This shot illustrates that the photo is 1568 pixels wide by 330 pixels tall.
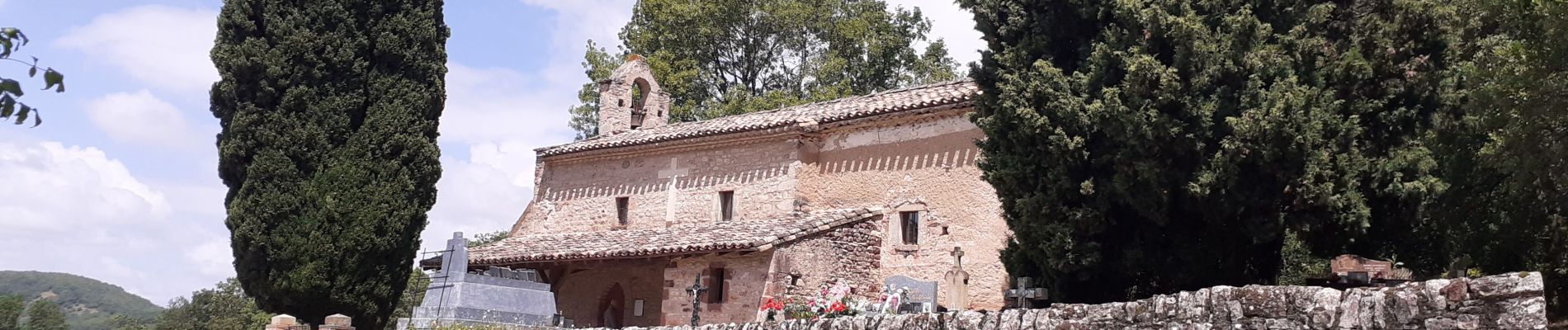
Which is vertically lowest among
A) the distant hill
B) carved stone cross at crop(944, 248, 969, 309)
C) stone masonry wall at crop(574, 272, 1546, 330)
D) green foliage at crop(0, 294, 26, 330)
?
stone masonry wall at crop(574, 272, 1546, 330)

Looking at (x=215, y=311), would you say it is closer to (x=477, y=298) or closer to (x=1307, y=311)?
(x=477, y=298)

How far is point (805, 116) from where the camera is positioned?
75.9 ft

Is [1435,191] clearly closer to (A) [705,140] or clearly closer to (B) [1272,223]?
(B) [1272,223]

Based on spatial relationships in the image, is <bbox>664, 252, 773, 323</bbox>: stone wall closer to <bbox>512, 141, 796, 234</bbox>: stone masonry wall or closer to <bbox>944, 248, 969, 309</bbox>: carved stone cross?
<bbox>512, 141, 796, 234</bbox>: stone masonry wall

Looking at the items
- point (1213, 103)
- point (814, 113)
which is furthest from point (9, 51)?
point (814, 113)

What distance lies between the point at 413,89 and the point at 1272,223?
12.9 metres

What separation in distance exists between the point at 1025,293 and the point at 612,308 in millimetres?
12529

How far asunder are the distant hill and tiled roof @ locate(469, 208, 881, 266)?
84.5 m

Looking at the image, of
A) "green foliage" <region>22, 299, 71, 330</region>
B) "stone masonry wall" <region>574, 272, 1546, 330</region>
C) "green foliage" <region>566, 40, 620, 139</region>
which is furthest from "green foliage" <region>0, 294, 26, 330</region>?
"stone masonry wall" <region>574, 272, 1546, 330</region>

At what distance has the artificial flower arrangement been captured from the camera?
1552 cm

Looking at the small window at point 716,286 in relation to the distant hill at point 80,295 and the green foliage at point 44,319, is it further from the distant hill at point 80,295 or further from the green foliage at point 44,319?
the distant hill at point 80,295

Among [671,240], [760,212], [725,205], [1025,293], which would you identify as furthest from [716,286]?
[1025,293]

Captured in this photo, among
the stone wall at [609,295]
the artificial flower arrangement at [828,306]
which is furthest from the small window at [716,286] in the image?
the stone wall at [609,295]

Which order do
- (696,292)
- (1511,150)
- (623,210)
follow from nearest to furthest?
(1511,150) < (696,292) < (623,210)
